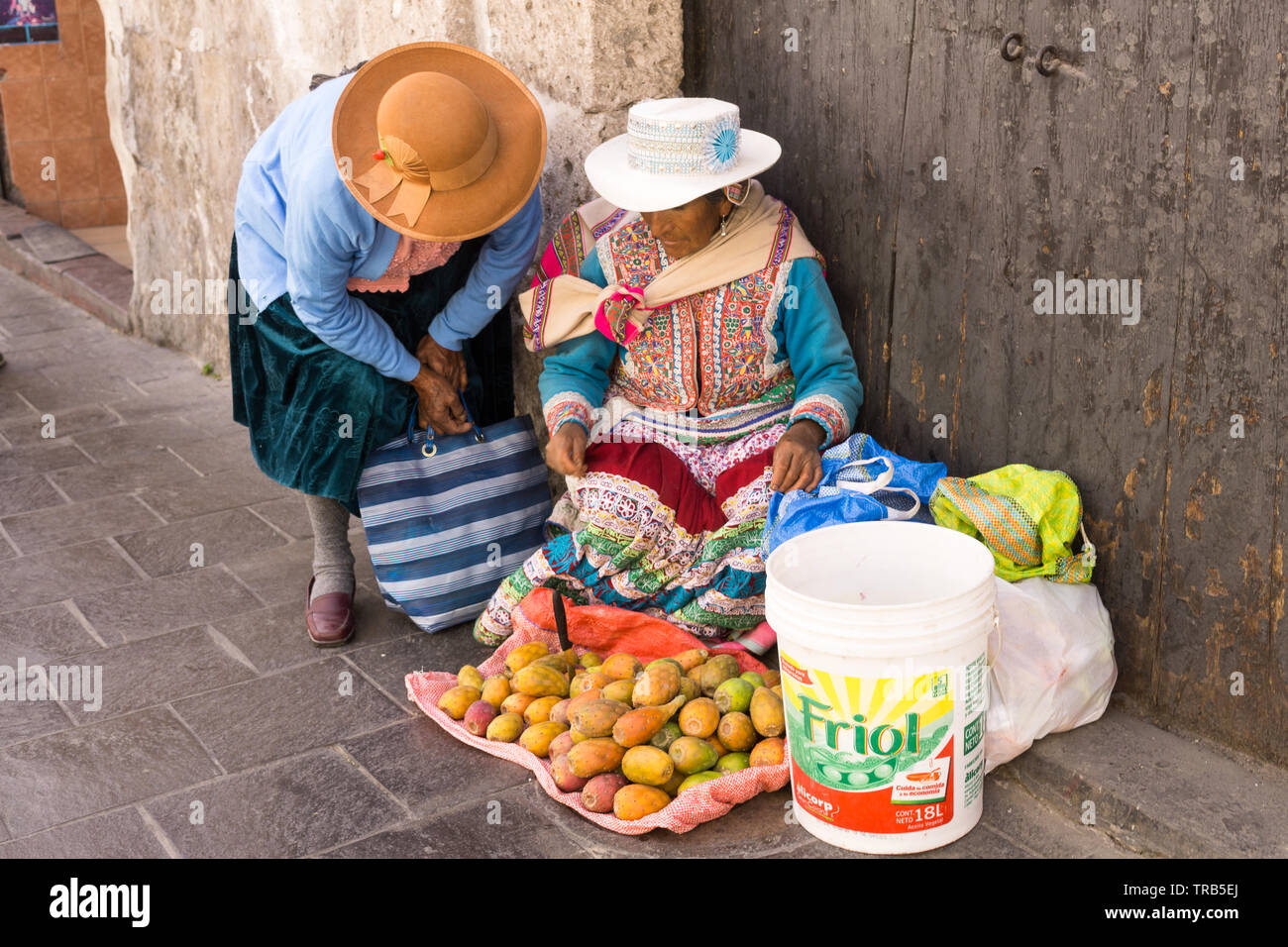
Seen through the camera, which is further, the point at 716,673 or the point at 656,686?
the point at 716,673

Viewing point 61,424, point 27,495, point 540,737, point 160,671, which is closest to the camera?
point 540,737

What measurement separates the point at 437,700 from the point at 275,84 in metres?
2.94

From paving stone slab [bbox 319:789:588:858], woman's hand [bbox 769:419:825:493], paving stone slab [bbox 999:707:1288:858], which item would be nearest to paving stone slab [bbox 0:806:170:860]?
paving stone slab [bbox 319:789:588:858]

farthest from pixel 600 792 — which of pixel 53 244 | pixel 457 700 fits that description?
pixel 53 244

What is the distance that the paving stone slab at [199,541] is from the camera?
4.19 m

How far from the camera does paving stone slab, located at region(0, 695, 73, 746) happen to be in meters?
3.20

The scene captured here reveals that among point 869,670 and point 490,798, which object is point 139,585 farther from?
point 869,670

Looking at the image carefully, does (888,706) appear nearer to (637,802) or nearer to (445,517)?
(637,802)

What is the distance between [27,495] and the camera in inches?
186

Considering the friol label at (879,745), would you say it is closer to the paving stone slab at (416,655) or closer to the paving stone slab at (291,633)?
the paving stone slab at (416,655)

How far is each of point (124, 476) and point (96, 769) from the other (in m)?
2.06

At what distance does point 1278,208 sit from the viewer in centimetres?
242
